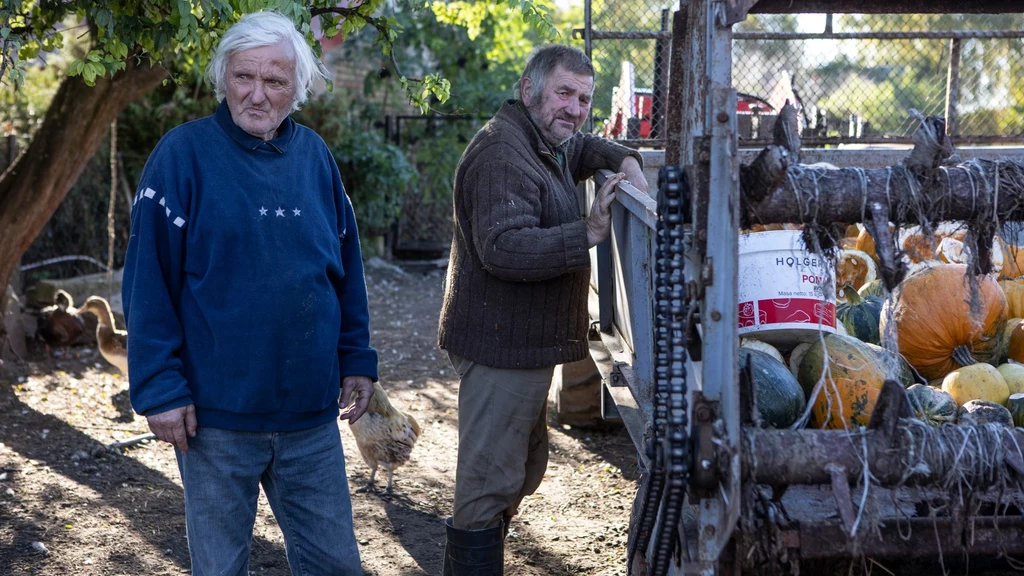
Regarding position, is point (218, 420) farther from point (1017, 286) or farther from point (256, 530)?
point (1017, 286)

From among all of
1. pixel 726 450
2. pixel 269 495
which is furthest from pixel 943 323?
pixel 269 495

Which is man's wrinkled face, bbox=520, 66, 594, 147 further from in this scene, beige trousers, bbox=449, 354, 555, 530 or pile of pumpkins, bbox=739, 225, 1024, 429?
pile of pumpkins, bbox=739, 225, 1024, 429

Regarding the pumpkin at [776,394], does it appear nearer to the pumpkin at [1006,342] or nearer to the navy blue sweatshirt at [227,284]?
the pumpkin at [1006,342]

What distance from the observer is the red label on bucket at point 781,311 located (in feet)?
10.5

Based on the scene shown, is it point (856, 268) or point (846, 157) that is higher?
point (846, 157)

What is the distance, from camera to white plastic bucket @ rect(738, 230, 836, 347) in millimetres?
3170

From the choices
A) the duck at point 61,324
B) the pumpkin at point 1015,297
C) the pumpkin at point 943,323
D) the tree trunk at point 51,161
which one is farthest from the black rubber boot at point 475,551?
the duck at point 61,324

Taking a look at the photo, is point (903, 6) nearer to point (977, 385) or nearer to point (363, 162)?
point (977, 385)

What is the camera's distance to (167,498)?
4.86 metres

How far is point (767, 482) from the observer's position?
7.23ft

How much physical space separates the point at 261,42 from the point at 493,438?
152cm

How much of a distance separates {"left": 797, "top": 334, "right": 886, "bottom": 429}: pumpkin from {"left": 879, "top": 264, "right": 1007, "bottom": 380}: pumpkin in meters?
0.41

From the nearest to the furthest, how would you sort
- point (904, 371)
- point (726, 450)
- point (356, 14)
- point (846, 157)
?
point (726, 450)
point (904, 371)
point (356, 14)
point (846, 157)

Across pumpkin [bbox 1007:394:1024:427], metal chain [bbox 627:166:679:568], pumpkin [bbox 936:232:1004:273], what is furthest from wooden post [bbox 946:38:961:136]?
metal chain [bbox 627:166:679:568]
